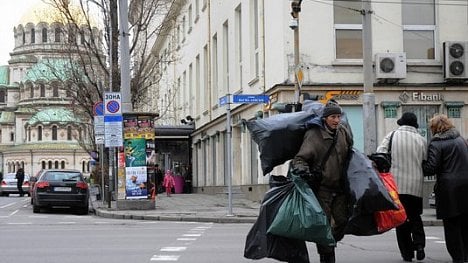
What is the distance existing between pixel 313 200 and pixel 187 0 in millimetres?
36619

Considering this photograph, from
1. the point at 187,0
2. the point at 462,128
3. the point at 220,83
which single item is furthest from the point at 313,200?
the point at 187,0

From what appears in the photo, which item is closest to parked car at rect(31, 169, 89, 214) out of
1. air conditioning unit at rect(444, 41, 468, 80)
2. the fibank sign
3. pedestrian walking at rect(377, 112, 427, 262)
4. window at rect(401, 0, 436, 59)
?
the fibank sign

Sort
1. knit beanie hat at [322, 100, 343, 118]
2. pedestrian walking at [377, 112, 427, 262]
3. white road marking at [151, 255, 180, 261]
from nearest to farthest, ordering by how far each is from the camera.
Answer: knit beanie hat at [322, 100, 343, 118] → pedestrian walking at [377, 112, 427, 262] → white road marking at [151, 255, 180, 261]

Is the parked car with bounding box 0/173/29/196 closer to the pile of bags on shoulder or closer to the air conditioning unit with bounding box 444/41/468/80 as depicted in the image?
→ the air conditioning unit with bounding box 444/41/468/80

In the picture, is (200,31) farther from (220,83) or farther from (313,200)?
(313,200)

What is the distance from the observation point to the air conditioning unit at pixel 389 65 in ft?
72.0

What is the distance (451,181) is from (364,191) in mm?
1997

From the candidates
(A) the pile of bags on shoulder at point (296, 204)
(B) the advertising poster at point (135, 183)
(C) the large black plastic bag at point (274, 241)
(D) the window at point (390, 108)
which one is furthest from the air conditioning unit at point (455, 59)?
(C) the large black plastic bag at point (274, 241)

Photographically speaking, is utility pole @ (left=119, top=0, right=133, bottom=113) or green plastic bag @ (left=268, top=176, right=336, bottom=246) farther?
utility pole @ (left=119, top=0, right=133, bottom=113)

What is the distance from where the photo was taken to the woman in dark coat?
866cm

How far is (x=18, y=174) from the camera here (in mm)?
46750

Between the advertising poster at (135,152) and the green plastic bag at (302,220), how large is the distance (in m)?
15.3

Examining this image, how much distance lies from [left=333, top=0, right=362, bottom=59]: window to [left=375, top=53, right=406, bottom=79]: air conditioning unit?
1.06 meters

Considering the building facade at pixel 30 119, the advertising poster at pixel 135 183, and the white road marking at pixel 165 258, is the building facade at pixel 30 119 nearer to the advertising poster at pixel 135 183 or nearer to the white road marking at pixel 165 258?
the advertising poster at pixel 135 183
